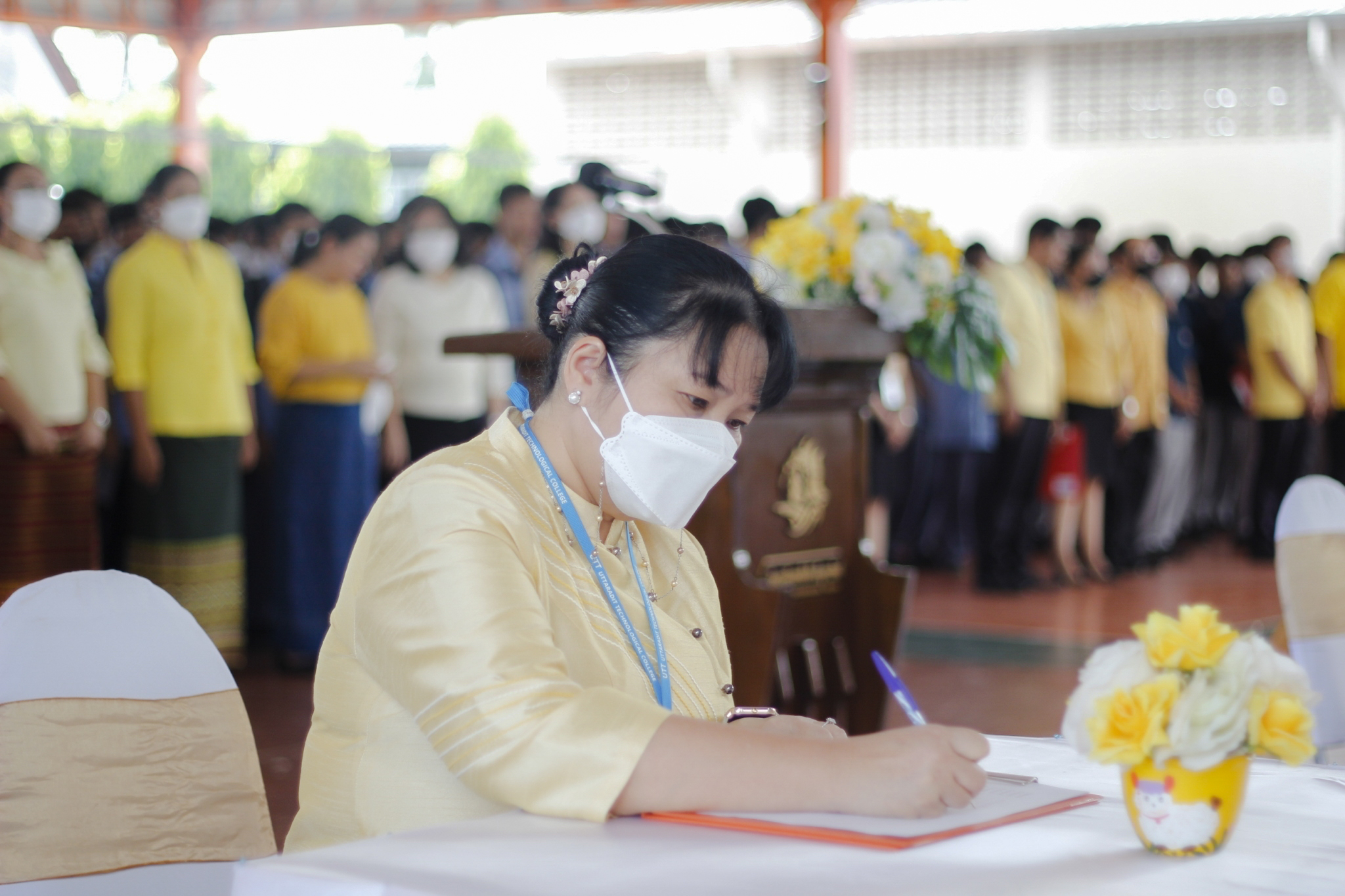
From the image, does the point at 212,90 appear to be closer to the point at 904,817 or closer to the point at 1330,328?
the point at 1330,328

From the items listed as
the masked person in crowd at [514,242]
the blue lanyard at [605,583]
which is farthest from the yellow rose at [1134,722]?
the masked person in crowd at [514,242]

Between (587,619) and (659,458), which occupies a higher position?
(659,458)

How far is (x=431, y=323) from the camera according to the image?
462 centimetres

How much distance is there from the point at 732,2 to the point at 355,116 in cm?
767

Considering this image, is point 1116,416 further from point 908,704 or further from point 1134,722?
point 1134,722

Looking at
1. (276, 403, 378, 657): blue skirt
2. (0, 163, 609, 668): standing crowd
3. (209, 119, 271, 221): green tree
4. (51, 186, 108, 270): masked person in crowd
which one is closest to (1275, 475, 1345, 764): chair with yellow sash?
(0, 163, 609, 668): standing crowd

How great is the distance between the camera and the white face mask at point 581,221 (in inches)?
182

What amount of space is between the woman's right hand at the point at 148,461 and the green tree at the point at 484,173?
318 centimetres

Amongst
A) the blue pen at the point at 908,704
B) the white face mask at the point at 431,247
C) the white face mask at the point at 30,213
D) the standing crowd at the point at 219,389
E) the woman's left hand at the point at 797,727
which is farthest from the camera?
the white face mask at the point at 431,247

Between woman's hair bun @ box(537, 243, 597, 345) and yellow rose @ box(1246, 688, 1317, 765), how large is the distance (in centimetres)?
76

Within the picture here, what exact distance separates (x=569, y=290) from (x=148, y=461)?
3.05m

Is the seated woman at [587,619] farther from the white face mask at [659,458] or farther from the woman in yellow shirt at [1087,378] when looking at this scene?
the woman in yellow shirt at [1087,378]

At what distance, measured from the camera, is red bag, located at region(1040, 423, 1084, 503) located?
6.16m

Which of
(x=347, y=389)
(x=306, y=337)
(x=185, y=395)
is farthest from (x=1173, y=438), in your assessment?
(x=185, y=395)
